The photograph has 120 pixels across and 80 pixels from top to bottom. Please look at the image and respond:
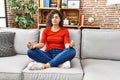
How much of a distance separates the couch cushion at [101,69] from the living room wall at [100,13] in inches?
83.1

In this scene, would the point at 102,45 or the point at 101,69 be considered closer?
the point at 101,69

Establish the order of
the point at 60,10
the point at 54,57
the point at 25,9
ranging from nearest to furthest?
the point at 54,57
the point at 25,9
the point at 60,10

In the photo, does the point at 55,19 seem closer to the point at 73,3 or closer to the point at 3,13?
the point at 73,3

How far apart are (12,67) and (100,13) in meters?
2.95

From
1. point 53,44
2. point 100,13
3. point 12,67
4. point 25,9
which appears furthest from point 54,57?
point 100,13

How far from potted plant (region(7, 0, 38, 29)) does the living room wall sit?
1194 millimetres

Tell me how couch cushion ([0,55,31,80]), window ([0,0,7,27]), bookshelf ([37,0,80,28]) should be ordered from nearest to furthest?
couch cushion ([0,55,31,80])
bookshelf ([37,0,80,28])
window ([0,0,7,27])

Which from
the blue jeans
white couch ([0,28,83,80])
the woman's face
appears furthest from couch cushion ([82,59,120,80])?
the woman's face

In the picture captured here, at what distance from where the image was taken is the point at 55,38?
275 centimetres

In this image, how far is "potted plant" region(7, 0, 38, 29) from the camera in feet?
14.4

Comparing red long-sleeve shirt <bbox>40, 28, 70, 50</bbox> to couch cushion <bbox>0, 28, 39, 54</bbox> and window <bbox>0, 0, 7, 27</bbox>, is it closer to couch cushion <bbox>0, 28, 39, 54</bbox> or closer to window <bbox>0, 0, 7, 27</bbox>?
couch cushion <bbox>0, 28, 39, 54</bbox>

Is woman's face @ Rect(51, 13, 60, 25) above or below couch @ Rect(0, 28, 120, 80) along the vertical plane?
above

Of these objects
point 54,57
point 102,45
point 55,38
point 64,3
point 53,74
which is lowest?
point 53,74

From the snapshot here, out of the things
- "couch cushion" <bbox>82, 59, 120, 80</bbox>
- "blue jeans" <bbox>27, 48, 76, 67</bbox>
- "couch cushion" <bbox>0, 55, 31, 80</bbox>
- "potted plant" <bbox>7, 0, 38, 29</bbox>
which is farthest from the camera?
"potted plant" <bbox>7, 0, 38, 29</bbox>
